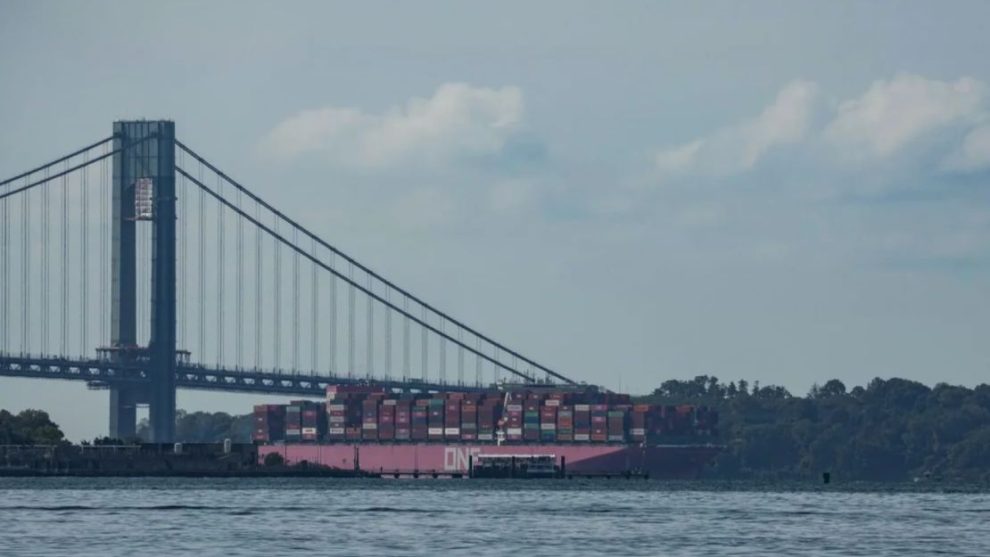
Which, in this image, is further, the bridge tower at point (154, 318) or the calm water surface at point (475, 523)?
the bridge tower at point (154, 318)

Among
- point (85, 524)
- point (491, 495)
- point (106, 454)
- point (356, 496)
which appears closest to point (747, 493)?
point (491, 495)

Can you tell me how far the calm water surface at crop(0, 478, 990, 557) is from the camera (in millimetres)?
84375

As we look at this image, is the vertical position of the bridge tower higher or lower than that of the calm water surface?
higher

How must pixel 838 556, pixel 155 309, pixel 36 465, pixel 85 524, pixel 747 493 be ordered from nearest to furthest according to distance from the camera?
pixel 838 556 < pixel 85 524 < pixel 747 493 < pixel 36 465 < pixel 155 309

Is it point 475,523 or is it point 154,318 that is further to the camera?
point 154,318

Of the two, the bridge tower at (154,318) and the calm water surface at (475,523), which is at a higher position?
the bridge tower at (154,318)

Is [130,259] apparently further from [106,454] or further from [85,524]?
[85,524]

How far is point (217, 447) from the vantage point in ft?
645

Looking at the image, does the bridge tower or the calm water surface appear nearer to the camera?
the calm water surface

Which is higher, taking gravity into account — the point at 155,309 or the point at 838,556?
the point at 155,309

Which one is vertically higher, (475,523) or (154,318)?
(154,318)

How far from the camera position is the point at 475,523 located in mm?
101375

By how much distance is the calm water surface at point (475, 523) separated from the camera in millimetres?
84375

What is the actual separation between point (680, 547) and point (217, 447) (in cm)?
11432
